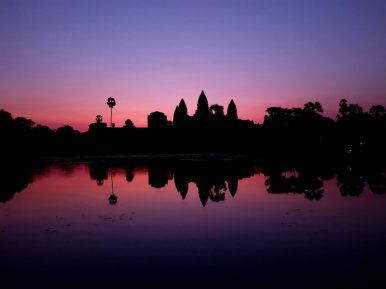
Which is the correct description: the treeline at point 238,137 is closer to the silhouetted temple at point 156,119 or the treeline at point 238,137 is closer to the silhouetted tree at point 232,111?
the silhouetted tree at point 232,111

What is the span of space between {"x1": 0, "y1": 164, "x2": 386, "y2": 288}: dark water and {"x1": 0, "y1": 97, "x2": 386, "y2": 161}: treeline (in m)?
29.5

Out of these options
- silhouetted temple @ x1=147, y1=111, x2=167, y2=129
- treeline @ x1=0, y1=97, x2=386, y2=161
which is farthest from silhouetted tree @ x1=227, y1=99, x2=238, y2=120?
silhouetted temple @ x1=147, y1=111, x2=167, y2=129

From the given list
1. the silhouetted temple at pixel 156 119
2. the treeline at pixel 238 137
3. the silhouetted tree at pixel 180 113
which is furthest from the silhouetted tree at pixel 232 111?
the silhouetted temple at pixel 156 119

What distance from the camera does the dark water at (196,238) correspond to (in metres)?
7.55

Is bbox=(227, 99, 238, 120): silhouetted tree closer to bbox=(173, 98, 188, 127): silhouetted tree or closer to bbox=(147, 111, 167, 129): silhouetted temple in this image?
bbox=(173, 98, 188, 127): silhouetted tree

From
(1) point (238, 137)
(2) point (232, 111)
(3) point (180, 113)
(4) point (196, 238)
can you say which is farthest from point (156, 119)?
(4) point (196, 238)

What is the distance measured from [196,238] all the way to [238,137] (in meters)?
78.8

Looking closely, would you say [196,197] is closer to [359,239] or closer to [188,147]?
[359,239]

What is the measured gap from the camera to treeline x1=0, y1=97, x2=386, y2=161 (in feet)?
Result: 157

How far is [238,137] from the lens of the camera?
88.2 meters

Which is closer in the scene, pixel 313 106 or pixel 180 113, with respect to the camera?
pixel 313 106

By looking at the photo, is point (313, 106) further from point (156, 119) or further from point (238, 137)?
point (156, 119)

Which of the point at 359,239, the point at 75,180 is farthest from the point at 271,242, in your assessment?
the point at 75,180

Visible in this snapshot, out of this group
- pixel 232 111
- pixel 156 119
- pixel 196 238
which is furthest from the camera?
pixel 156 119
